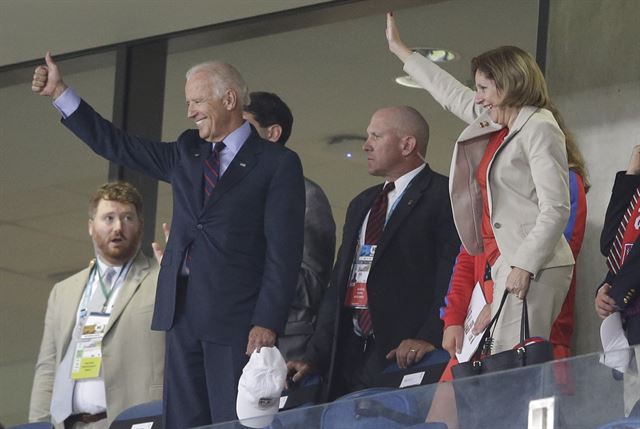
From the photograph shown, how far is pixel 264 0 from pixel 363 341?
269cm

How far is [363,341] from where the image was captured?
204 inches

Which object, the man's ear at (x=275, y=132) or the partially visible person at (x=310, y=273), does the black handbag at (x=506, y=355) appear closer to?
the partially visible person at (x=310, y=273)

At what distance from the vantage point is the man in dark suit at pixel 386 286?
5.07m

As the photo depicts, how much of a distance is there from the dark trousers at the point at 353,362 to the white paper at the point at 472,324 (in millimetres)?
681

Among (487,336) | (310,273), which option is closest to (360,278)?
(310,273)

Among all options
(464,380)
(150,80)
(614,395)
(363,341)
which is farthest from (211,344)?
(150,80)

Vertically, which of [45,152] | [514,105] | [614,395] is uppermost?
[45,152]

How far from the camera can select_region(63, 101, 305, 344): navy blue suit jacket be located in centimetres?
473

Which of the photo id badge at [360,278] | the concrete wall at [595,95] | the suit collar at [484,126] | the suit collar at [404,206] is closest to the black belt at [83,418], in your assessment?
the photo id badge at [360,278]

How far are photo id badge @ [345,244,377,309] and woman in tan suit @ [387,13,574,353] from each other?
2.29 feet

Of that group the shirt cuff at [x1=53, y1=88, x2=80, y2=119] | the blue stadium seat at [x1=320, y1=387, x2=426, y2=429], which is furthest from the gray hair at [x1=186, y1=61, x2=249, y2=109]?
the blue stadium seat at [x1=320, y1=387, x2=426, y2=429]

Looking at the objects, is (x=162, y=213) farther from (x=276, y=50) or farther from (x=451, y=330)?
(x=451, y=330)

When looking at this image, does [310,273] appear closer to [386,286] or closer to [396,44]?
[386,286]

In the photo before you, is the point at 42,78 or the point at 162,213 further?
the point at 162,213
